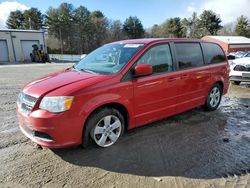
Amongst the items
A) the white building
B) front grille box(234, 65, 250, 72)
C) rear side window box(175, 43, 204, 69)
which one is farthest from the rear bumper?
the white building

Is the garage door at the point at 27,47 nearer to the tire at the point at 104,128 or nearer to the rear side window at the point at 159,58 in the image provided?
the rear side window at the point at 159,58

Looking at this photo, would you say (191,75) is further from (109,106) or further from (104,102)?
(104,102)

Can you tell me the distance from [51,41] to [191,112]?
5137cm

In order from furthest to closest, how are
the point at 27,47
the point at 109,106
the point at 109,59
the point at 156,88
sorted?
the point at 27,47 → the point at 109,59 → the point at 156,88 → the point at 109,106

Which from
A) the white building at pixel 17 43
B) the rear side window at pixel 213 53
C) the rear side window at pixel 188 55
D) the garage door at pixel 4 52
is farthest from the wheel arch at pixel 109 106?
the garage door at pixel 4 52

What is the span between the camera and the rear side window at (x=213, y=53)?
5.51m

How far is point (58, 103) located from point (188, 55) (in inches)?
119

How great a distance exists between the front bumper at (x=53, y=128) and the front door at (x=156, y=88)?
114 cm

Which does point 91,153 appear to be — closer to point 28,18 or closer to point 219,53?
point 219,53

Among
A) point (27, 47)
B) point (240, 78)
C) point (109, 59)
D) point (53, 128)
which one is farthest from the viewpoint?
point (27, 47)

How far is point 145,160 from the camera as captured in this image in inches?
134

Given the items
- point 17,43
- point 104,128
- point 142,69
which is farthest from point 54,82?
point 17,43

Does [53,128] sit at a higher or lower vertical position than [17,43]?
lower

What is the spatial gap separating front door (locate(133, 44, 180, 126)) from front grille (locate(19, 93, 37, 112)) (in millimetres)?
1579
